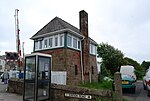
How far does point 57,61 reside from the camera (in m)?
16.7

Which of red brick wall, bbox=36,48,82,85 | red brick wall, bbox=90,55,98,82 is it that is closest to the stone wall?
red brick wall, bbox=36,48,82,85

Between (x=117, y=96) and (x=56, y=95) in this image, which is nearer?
(x=117, y=96)

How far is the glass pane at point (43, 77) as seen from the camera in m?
10.5

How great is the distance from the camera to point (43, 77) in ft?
35.3

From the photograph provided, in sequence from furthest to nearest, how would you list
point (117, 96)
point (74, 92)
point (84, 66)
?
point (84, 66), point (74, 92), point (117, 96)

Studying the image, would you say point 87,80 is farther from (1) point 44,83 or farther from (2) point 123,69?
(1) point 44,83

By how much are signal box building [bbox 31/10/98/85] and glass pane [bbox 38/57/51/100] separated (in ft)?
15.7

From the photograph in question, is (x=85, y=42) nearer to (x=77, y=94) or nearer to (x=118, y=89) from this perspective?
(x=77, y=94)

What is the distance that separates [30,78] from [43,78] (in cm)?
78

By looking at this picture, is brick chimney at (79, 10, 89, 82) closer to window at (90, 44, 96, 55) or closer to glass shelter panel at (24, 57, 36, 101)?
window at (90, 44, 96, 55)

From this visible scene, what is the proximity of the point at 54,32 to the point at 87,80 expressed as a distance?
6.08 metres

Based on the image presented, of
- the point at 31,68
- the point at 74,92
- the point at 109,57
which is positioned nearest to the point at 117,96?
the point at 74,92

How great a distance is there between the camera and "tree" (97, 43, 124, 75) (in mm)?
37844

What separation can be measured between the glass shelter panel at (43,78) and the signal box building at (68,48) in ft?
15.6
